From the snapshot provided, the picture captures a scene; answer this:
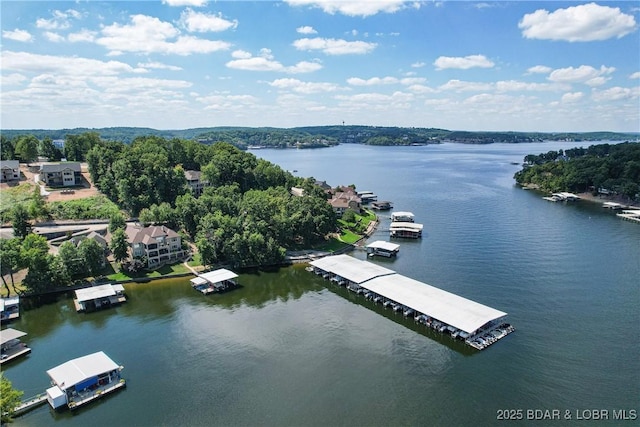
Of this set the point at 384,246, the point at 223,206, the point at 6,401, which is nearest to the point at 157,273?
the point at 223,206

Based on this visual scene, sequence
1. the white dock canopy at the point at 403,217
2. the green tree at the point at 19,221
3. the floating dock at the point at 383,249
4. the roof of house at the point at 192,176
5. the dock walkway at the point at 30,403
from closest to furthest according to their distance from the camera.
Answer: the dock walkway at the point at 30,403 → the green tree at the point at 19,221 → the floating dock at the point at 383,249 → the white dock canopy at the point at 403,217 → the roof of house at the point at 192,176

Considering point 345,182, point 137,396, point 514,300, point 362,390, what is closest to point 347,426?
point 362,390

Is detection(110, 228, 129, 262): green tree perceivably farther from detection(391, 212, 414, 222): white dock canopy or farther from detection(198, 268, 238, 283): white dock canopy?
detection(391, 212, 414, 222): white dock canopy

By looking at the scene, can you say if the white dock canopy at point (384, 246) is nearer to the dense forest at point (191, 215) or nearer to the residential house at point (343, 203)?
the dense forest at point (191, 215)

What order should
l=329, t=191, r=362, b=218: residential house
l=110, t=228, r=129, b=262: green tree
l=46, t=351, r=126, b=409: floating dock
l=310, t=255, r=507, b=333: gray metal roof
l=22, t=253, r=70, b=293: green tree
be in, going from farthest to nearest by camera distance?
l=329, t=191, r=362, b=218: residential house, l=110, t=228, r=129, b=262: green tree, l=22, t=253, r=70, b=293: green tree, l=310, t=255, r=507, b=333: gray metal roof, l=46, t=351, r=126, b=409: floating dock

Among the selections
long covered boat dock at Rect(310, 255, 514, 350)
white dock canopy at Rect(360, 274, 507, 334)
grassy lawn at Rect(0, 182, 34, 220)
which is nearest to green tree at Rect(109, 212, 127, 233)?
grassy lawn at Rect(0, 182, 34, 220)

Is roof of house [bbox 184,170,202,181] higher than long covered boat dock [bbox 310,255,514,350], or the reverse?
roof of house [bbox 184,170,202,181]

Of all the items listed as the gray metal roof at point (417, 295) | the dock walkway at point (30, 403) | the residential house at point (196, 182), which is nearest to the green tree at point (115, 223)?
the residential house at point (196, 182)
